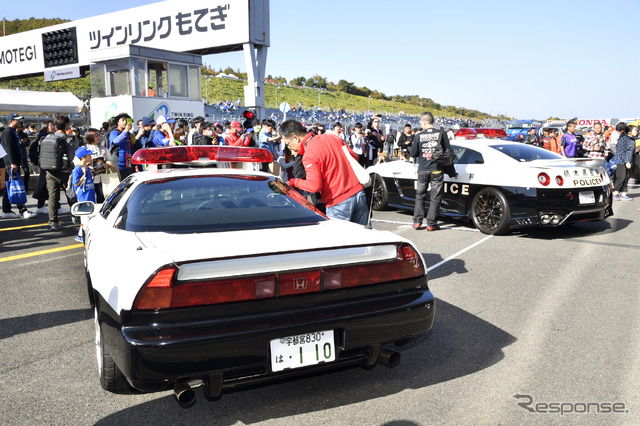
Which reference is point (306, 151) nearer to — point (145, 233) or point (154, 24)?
point (145, 233)

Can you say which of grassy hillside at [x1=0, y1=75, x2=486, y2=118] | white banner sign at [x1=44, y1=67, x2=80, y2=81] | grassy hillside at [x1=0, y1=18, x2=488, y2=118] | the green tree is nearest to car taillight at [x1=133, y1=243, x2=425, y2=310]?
white banner sign at [x1=44, y1=67, x2=80, y2=81]

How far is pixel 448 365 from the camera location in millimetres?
3250

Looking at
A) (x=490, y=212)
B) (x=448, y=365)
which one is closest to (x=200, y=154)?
(x=448, y=365)

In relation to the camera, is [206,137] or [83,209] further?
[206,137]

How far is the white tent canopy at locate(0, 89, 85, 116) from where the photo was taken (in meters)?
19.6

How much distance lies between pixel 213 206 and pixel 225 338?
122 cm

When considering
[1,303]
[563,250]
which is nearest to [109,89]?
[1,303]

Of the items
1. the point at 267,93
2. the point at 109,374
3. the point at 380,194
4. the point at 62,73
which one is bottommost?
the point at 109,374

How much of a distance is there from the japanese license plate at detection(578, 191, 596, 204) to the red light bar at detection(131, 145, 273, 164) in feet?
15.7

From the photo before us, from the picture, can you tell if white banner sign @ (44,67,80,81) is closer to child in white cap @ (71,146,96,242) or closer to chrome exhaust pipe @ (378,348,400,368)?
child in white cap @ (71,146,96,242)

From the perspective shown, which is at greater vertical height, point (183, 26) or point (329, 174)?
point (183, 26)

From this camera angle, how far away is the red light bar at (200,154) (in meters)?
4.37

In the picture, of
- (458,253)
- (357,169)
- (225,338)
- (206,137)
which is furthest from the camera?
(206,137)

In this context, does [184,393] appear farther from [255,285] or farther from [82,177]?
[82,177]
